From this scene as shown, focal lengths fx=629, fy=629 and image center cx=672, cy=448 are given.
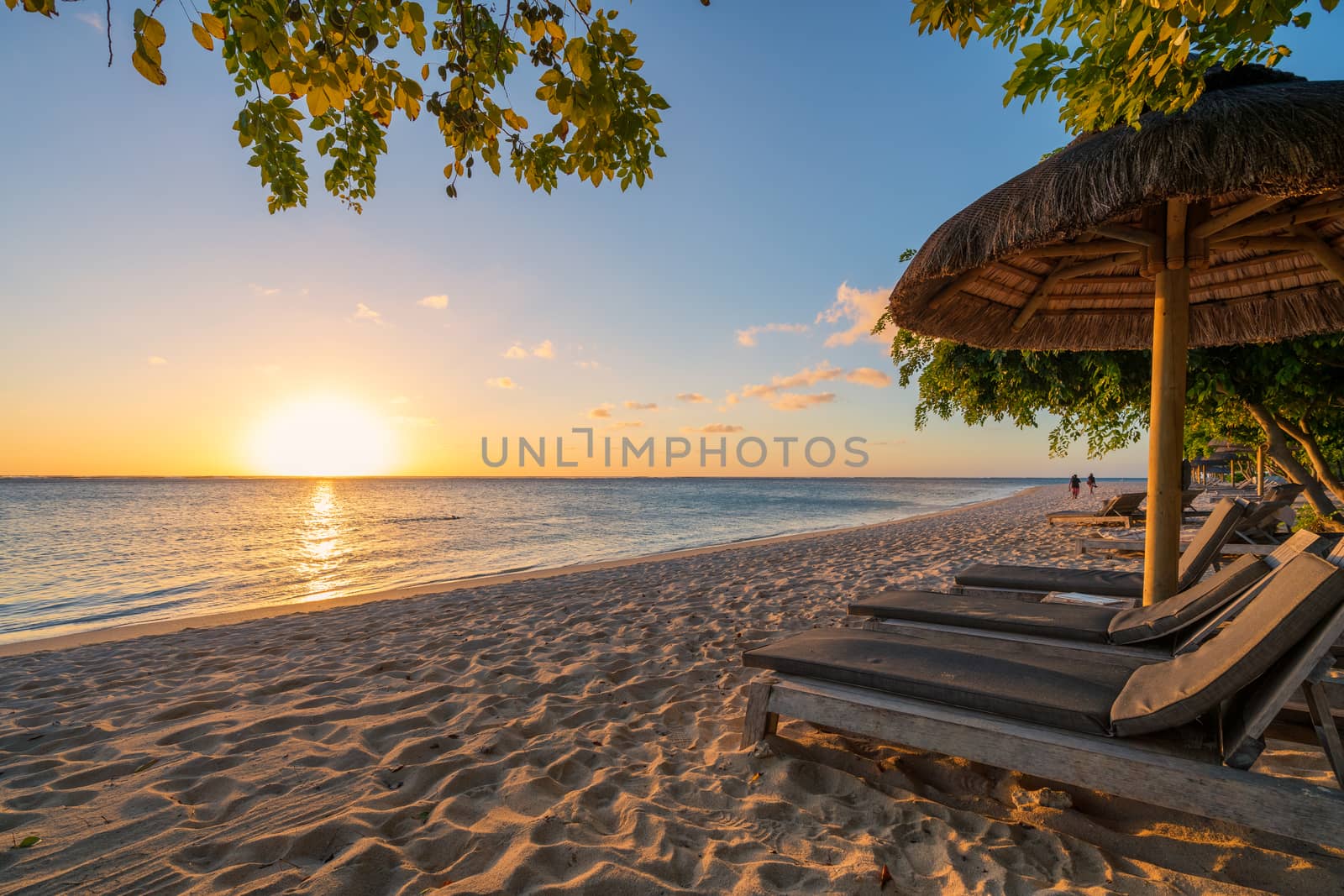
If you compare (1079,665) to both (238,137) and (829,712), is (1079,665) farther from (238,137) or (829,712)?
(238,137)

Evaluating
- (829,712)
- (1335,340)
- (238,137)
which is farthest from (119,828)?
(1335,340)

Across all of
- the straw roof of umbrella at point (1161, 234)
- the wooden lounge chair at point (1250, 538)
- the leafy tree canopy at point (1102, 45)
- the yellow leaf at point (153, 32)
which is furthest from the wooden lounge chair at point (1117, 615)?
the wooden lounge chair at point (1250, 538)

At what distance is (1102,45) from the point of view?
236 centimetres

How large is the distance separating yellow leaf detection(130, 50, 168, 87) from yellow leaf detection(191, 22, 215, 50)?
11cm

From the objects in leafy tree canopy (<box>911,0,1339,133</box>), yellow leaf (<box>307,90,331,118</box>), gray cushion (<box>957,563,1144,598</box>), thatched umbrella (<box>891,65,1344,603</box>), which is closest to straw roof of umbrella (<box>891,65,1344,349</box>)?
thatched umbrella (<box>891,65,1344,603</box>)

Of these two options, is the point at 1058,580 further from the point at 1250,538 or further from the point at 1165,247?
the point at 1250,538

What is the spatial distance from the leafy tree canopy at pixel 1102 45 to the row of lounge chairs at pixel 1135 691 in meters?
1.70

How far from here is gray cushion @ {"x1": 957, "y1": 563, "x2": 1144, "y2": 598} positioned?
4613 mm

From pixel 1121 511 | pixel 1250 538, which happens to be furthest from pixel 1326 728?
pixel 1121 511

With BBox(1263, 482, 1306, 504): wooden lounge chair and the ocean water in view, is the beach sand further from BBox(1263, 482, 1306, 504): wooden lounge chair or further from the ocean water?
BBox(1263, 482, 1306, 504): wooden lounge chair

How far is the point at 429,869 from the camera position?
199 centimetres

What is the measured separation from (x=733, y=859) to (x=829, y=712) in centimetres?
70

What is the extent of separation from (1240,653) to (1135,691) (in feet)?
1.32

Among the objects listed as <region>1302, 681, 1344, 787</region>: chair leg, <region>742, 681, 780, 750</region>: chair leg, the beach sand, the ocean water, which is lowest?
the ocean water
